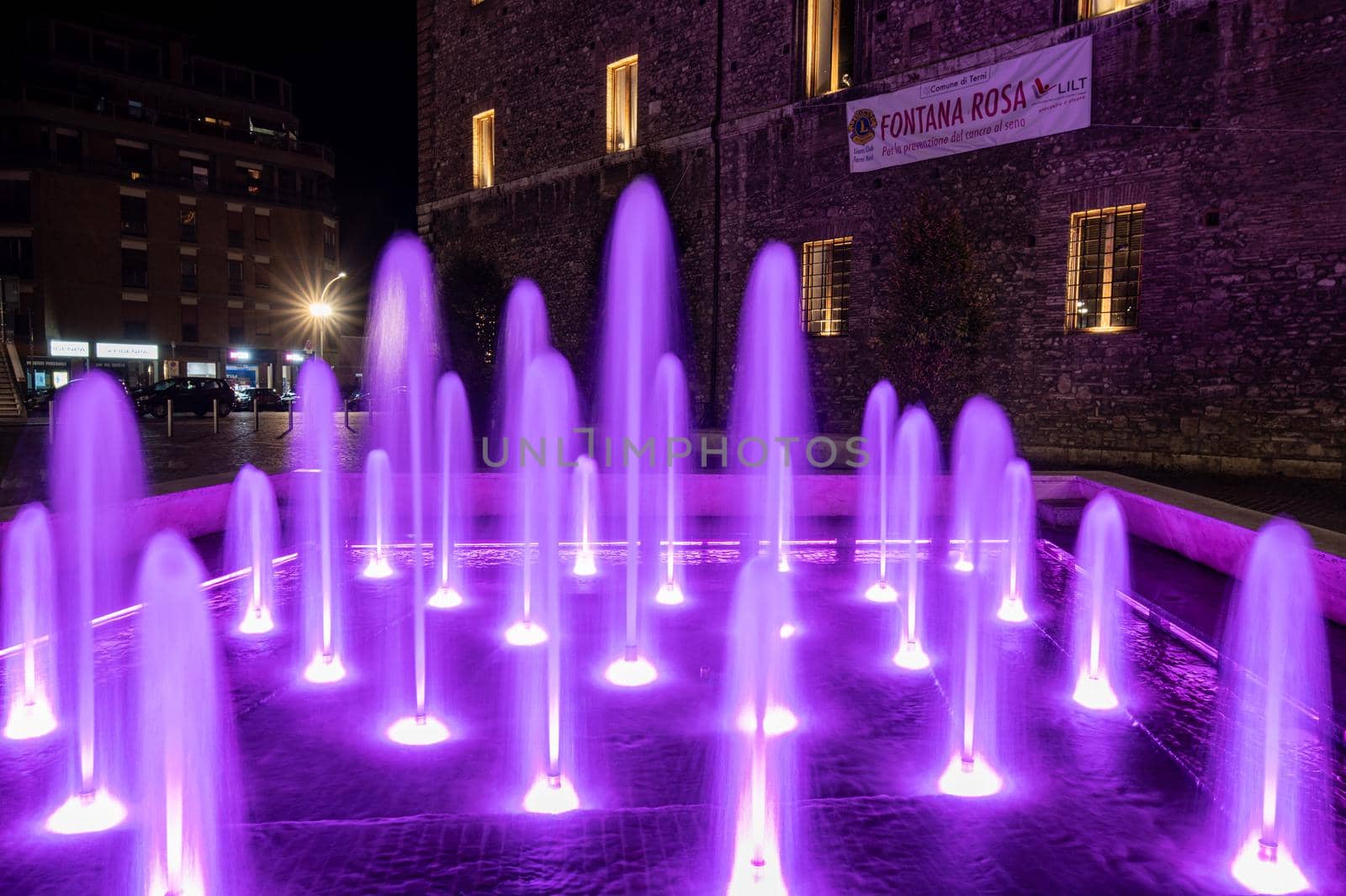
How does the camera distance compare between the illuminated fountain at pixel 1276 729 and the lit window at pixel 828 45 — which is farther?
the lit window at pixel 828 45

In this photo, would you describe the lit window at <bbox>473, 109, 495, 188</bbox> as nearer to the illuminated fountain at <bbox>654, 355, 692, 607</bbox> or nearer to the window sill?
the illuminated fountain at <bbox>654, 355, 692, 607</bbox>

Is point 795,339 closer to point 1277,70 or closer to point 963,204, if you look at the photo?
point 963,204

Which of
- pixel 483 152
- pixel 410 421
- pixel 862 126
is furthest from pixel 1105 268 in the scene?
pixel 410 421

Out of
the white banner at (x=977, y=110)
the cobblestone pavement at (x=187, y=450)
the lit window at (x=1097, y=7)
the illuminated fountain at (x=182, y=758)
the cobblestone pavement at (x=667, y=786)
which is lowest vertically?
the cobblestone pavement at (x=667, y=786)

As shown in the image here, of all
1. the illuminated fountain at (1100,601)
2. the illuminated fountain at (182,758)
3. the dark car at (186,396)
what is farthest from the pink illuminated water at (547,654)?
the dark car at (186,396)

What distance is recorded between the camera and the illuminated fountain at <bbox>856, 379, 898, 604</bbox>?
627 centimetres

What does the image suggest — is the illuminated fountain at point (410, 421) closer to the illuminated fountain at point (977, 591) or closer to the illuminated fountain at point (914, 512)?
the illuminated fountain at point (977, 591)

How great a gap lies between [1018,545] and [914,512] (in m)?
1.01

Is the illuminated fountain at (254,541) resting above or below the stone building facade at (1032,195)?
below

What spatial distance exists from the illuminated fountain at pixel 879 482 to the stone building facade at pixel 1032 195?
0.66m

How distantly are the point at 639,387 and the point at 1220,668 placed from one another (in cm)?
1213

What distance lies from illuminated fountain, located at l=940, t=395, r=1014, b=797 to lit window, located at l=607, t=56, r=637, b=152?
9.12 meters

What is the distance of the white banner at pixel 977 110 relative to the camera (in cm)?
1171

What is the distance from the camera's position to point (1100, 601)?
17.8ft
